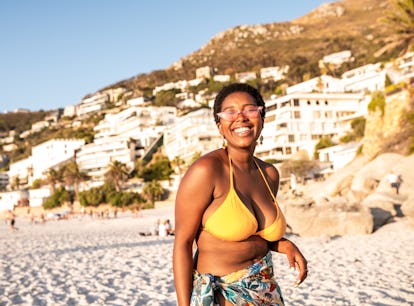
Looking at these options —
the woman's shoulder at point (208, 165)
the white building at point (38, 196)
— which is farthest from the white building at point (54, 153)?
the woman's shoulder at point (208, 165)

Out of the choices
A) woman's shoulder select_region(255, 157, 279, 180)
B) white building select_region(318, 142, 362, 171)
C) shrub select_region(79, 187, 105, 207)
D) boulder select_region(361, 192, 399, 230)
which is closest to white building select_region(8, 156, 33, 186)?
shrub select_region(79, 187, 105, 207)

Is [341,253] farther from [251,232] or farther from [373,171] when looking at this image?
[373,171]

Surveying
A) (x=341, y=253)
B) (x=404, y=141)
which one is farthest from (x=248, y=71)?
(x=341, y=253)

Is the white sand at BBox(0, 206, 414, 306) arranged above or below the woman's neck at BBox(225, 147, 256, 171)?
below

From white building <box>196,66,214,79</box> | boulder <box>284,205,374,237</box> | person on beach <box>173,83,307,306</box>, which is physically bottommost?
boulder <box>284,205,374,237</box>

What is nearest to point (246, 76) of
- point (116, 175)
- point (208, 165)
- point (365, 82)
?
point (365, 82)

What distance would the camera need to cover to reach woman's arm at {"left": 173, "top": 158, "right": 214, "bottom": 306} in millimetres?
1891

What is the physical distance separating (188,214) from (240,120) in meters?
0.53

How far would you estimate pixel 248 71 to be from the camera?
121 metres

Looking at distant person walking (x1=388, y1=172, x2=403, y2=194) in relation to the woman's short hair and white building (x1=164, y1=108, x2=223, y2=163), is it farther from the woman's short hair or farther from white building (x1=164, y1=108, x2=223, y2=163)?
white building (x1=164, y1=108, x2=223, y2=163)

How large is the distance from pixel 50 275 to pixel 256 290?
7.36 m

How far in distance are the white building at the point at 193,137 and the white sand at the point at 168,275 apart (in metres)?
46.1

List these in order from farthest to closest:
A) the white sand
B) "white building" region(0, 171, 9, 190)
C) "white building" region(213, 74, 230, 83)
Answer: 1. "white building" region(213, 74, 230, 83)
2. "white building" region(0, 171, 9, 190)
3. the white sand

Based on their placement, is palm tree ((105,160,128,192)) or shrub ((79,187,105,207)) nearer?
shrub ((79,187,105,207))
